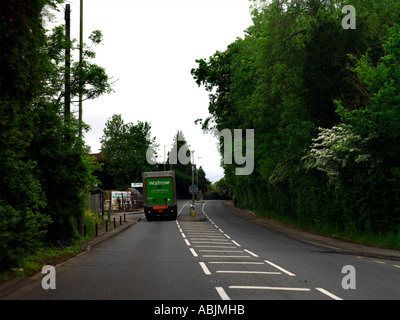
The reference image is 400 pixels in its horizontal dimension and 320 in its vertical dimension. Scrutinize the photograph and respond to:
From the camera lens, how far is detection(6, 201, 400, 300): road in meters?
7.16

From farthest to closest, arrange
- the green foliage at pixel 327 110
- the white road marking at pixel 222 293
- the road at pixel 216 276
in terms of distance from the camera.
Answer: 1. the green foliage at pixel 327 110
2. the road at pixel 216 276
3. the white road marking at pixel 222 293

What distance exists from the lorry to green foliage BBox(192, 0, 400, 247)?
7586 millimetres

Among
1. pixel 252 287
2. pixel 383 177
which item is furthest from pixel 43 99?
pixel 383 177

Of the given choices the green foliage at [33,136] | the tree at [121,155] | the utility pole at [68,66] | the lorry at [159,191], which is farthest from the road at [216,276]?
the tree at [121,155]

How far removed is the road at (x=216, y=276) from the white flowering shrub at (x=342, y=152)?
4.43 m

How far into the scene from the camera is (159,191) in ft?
103

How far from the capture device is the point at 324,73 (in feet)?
67.9

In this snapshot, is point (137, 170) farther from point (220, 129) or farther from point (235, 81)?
point (235, 81)

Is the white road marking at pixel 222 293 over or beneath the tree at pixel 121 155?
beneath

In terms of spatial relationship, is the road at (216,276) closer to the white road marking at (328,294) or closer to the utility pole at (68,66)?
the white road marking at (328,294)

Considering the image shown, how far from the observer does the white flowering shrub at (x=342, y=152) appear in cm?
1614
